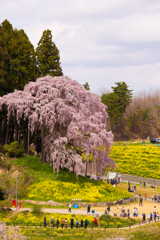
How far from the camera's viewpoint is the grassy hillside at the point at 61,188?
122 ft

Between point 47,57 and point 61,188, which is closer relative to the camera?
point 61,188

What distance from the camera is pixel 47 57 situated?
5703cm

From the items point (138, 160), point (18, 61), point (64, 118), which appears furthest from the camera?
point (138, 160)

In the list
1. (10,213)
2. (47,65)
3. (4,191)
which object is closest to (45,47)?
(47,65)

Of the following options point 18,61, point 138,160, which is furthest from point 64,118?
point 138,160

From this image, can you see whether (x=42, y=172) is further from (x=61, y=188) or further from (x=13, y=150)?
(x=13, y=150)

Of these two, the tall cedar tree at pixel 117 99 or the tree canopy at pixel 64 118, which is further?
the tall cedar tree at pixel 117 99

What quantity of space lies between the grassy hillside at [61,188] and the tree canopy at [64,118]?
1689mm

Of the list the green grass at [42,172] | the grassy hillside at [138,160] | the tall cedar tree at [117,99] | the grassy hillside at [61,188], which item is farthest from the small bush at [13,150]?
the tall cedar tree at [117,99]

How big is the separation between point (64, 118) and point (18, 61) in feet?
51.5

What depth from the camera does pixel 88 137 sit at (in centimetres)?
4206

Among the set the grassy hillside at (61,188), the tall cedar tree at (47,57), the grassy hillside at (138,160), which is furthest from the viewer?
the grassy hillside at (138,160)

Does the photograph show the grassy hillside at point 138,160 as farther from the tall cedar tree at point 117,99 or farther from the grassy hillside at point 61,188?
the grassy hillside at point 61,188

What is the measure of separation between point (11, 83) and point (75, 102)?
1271cm
